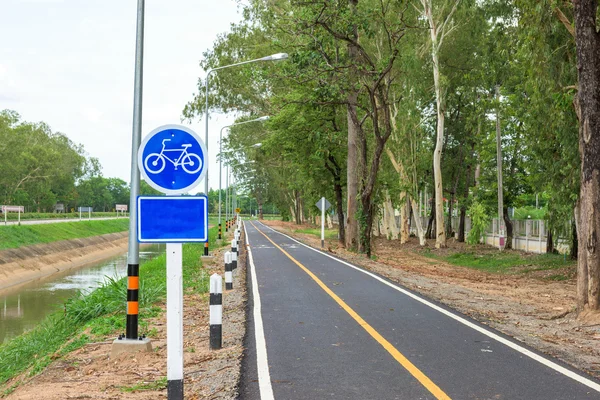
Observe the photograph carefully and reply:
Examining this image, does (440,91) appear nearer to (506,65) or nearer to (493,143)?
(493,143)

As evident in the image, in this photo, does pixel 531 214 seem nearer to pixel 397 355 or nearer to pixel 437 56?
pixel 437 56

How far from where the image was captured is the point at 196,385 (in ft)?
22.8

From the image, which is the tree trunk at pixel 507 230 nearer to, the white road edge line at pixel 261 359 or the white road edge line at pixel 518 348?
the white road edge line at pixel 518 348

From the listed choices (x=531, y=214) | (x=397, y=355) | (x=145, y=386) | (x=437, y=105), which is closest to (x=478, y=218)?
(x=437, y=105)

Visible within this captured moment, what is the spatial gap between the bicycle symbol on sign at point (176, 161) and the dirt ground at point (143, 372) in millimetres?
2438

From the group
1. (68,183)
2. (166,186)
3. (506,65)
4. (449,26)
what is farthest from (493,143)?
(68,183)

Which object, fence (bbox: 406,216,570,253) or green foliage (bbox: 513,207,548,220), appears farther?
green foliage (bbox: 513,207,548,220)

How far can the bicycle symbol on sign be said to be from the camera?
5785mm

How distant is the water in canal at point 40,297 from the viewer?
19062mm

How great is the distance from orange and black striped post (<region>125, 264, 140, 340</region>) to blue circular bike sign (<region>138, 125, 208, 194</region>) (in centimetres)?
299

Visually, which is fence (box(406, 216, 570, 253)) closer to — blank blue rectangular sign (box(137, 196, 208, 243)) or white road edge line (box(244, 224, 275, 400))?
white road edge line (box(244, 224, 275, 400))

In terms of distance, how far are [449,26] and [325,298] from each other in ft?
84.5

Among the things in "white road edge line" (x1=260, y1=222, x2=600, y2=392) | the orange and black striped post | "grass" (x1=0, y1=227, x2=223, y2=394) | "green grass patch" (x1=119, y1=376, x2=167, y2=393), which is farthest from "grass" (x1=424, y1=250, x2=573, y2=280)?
"green grass patch" (x1=119, y1=376, x2=167, y2=393)

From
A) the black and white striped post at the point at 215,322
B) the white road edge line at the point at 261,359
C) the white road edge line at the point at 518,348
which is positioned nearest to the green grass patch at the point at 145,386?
the white road edge line at the point at 261,359
